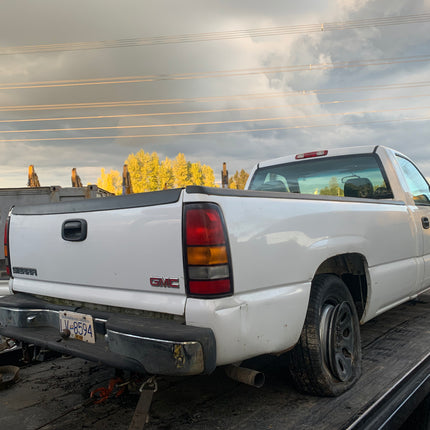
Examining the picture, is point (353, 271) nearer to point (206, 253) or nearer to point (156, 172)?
point (206, 253)

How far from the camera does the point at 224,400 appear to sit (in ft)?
8.61

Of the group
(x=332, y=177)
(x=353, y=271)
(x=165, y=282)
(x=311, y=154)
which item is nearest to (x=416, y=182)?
(x=332, y=177)

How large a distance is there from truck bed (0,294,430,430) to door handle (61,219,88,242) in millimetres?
1041

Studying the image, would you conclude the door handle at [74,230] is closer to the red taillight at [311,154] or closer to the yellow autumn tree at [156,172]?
the red taillight at [311,154]

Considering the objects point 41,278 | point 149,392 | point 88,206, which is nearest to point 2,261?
point 41,278

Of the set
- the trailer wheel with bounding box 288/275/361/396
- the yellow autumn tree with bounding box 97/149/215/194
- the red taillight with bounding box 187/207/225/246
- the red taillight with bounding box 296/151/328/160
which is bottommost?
the trailer wheel with bounding box 288/275/361/396

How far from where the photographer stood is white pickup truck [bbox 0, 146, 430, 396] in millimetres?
2043

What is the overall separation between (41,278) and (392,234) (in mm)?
2812

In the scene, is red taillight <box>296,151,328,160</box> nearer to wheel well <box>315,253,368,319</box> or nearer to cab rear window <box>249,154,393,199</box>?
cab rear window <box>249,154,393,199</box>

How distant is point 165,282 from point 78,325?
711 mm

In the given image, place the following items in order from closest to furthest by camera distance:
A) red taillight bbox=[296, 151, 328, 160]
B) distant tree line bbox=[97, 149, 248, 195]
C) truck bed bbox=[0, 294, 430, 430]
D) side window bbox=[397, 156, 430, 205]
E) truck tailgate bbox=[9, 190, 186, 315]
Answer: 1. truck tailgate bbox=[9, 190, 186, 315]
2. truck bed bbox=[0, 294, 430, 430]
3. side window bbox=[397, 156, 430, 205]
4. red taillight bbox=[296, 151, 328, 160]
5. distant tree line bbox=[97, 149, 248, 195]

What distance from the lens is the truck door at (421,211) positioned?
4.12 m

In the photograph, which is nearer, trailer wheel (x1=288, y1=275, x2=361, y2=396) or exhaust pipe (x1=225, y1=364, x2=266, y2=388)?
exhaust pipe (x1=225, y1=364, x2=266, y2=388)

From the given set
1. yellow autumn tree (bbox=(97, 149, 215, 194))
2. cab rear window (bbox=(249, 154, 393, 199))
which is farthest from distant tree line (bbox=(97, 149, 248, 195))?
cab rear window (bbox=(249, 154, 393, 199))
